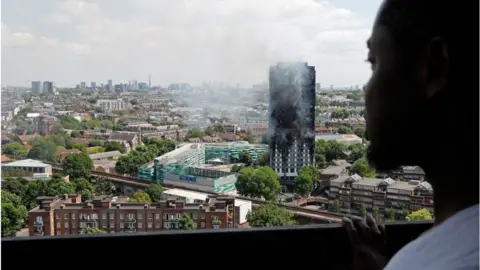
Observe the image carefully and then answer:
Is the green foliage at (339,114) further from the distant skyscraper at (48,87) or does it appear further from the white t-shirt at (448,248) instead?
the white t-shirt at (448,248)

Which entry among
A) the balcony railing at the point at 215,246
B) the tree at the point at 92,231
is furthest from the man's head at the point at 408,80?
the tree at the point at 92,231

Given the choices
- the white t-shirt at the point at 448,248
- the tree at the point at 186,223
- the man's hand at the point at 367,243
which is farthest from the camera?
the tree at the point at 186,223

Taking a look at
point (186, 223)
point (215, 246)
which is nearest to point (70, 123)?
point (186, 223)

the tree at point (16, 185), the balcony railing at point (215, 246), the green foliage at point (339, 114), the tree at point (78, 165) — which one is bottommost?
the balcony railing at point (215, 246)

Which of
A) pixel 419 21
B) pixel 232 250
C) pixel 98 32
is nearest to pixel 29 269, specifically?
pixel 232 250

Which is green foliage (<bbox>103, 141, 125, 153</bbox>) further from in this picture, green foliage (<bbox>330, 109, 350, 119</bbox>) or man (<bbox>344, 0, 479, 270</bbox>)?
man (<bbox>344, 0, 479, 270</bbox>)

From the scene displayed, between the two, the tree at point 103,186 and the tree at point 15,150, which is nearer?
the tree at point 15,150
